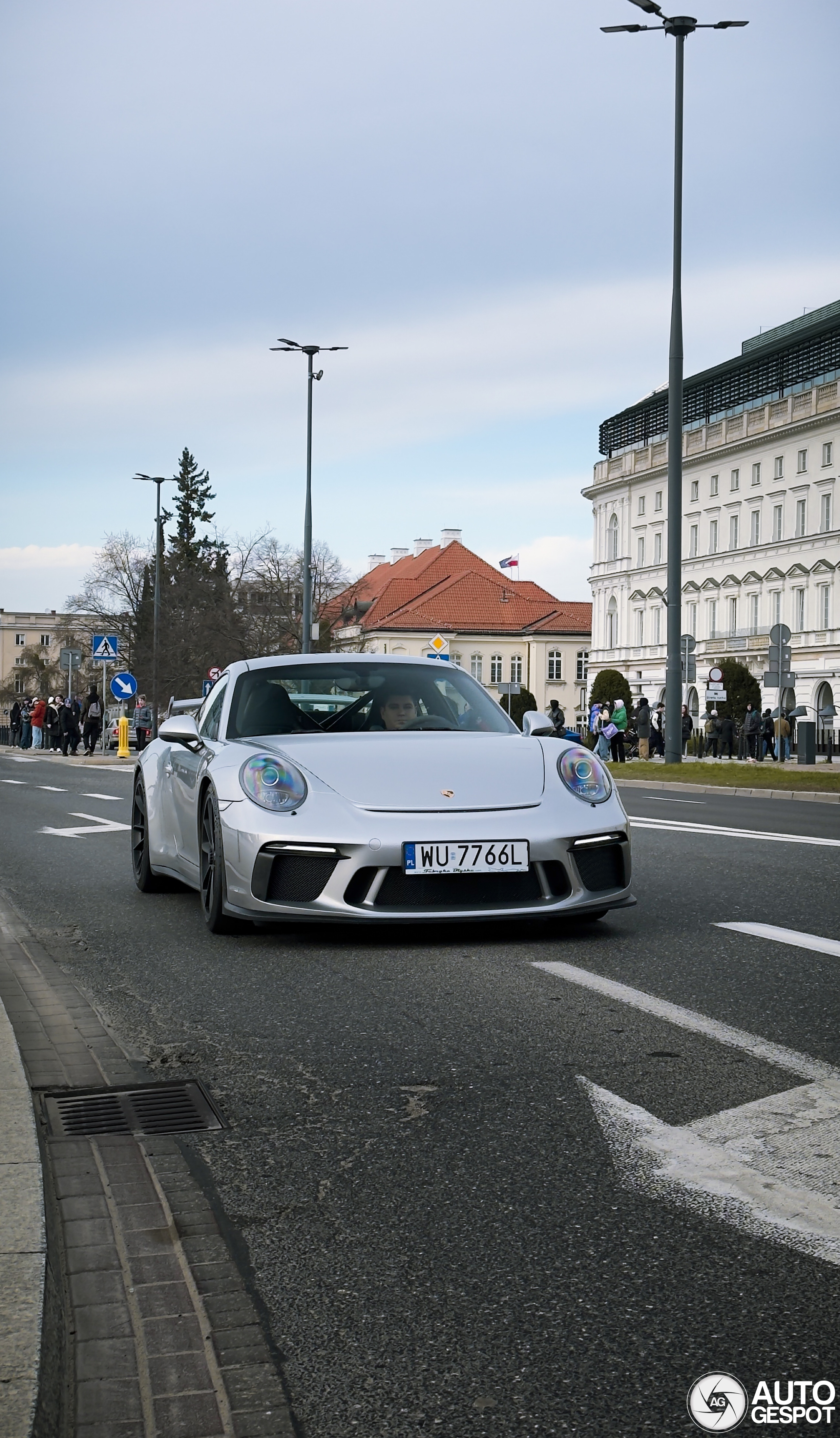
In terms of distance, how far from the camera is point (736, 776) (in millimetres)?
28531

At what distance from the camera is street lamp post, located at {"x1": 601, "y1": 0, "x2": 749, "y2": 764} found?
29.4 meters

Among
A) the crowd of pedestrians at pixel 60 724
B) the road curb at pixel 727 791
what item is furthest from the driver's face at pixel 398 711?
the crowd of pedestrians at pixel 60 724

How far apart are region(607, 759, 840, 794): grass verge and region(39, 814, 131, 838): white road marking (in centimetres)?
1223

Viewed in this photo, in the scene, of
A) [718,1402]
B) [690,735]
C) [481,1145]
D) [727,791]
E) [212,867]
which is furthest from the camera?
[690,735]

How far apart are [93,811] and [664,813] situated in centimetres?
631

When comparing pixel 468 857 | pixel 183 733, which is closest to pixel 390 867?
pixel 468 857

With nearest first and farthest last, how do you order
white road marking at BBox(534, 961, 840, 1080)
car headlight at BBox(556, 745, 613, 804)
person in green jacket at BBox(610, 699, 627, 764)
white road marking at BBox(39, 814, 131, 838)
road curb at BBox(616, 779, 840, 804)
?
1. white road marking at BBox(534, 961, 840, 1080)
2. car headlight at BBox(556, 745, 613, 804)
3. white road marking at BBox(39, 814, 131, 838)
4. road curb at BBox(616, 779, 840, 804)
5. person in green jacket at BBox(610, 699, 627, 764)

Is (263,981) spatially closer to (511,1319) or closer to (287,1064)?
(287,1064)

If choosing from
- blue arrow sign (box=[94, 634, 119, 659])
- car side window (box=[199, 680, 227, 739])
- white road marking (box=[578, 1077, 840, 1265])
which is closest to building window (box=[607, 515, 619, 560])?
blue arrow sign (box=[94, 634, 119, 659])

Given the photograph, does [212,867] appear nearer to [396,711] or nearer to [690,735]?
[396,711]

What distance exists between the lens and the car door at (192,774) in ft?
26.9

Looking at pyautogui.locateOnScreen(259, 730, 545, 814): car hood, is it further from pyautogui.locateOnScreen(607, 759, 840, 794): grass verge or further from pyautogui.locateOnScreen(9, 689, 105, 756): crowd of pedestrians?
pyautogui.locateOnScreen(9, 689, 105, 756): crowd of pedestrians

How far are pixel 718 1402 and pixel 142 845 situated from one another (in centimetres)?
773

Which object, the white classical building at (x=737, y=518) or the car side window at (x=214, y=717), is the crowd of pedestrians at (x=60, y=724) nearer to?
the white classical building at (x=737, y=518)
